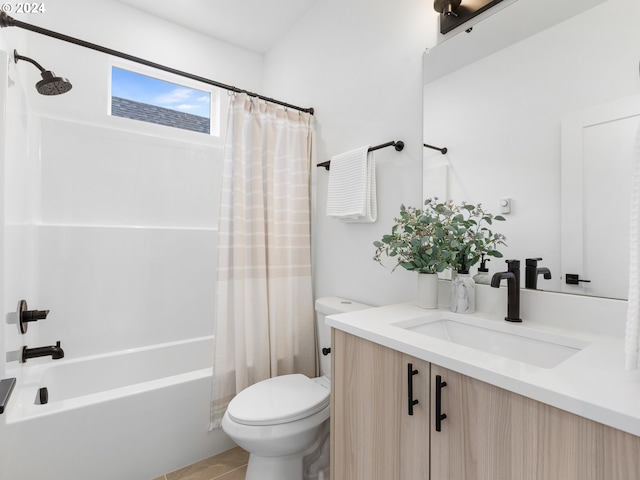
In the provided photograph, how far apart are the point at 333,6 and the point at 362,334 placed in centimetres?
201

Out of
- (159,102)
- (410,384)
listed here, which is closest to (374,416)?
(410,384)

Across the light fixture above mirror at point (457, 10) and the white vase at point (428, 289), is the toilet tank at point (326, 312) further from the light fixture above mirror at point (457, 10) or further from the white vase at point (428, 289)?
the light fixture above mirror at point (457, 10)

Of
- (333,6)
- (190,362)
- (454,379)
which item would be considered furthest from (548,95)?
(190,362)

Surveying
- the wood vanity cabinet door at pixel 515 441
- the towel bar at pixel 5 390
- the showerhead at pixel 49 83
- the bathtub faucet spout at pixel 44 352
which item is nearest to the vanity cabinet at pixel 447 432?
the wood vanity cabinet door at pixel 515 441

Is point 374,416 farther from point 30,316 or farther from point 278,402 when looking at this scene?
point 30,316

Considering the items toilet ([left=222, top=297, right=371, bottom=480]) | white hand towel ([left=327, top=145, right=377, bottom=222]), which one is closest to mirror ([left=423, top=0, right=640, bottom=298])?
white hand towel ([left=327, top=145, right=377, bottom=222])

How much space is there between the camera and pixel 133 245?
7.47ft

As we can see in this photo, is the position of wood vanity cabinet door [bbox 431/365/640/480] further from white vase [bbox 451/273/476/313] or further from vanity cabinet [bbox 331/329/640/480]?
white vase [bbox 451/273/476/313]

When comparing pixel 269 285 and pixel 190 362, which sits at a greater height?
pixel 269 285

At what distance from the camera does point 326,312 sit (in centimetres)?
177

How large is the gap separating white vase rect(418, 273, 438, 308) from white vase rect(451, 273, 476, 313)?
8 cm

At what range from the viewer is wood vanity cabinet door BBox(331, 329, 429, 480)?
0.87m

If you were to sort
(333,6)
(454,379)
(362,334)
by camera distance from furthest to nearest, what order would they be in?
(333,6) → (362,334) → (454,379)

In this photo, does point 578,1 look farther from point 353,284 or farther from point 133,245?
point 133,245
